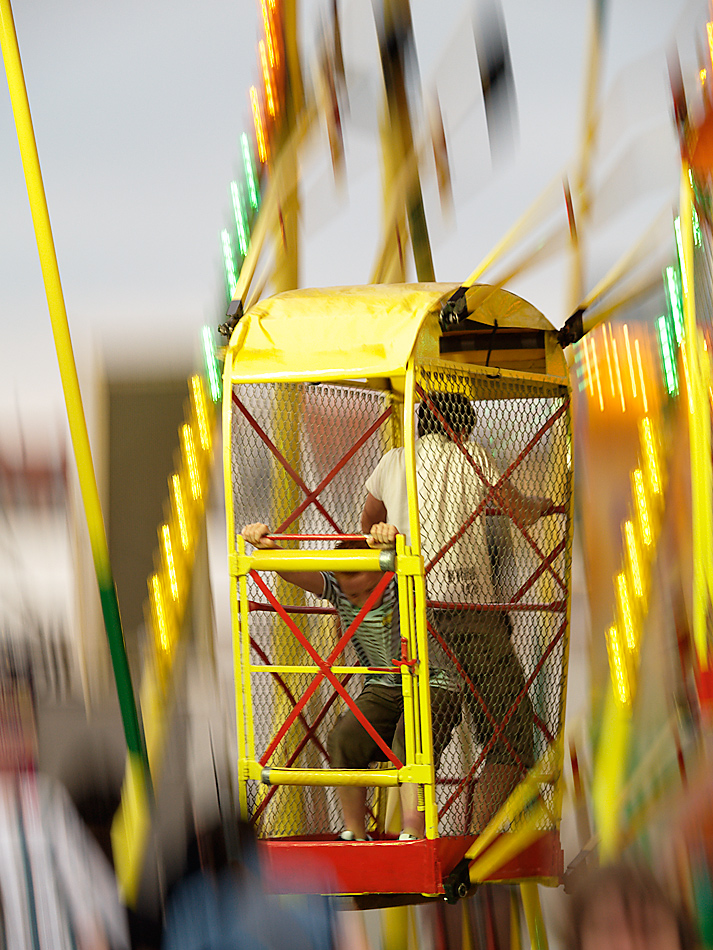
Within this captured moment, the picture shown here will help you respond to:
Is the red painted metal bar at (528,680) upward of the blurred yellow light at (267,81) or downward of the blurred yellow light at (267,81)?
downward

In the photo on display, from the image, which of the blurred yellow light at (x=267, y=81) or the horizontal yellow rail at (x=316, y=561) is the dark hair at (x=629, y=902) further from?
the blurred yellow light at (x=267, y=81)

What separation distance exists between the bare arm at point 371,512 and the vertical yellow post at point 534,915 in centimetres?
195

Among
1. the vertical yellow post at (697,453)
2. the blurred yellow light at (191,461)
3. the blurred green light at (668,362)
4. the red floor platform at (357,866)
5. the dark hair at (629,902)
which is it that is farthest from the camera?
the blurred yellow light at (191,461)

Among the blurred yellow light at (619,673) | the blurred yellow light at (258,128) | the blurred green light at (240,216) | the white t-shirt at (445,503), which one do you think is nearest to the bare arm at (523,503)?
the white t-shirt at (445,503)

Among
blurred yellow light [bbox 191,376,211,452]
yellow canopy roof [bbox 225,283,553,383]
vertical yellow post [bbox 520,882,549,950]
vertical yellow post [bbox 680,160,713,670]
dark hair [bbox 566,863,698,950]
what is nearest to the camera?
dark hair [bbox 566,863,698,950]

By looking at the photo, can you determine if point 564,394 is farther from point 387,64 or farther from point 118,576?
point 118,576

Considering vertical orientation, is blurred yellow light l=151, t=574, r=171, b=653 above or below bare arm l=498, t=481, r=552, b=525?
below

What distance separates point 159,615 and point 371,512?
79.8 inches

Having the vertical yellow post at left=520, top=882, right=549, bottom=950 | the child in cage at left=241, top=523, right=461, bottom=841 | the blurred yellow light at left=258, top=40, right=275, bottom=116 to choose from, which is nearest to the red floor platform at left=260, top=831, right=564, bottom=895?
the child in cage at left=241, top=523, right=461, bottom=841

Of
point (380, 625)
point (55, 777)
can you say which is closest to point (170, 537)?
point (380, 625)

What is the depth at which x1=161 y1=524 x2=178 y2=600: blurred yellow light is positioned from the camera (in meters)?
5.39

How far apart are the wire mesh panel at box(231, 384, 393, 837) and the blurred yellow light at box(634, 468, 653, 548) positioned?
1.17 metres

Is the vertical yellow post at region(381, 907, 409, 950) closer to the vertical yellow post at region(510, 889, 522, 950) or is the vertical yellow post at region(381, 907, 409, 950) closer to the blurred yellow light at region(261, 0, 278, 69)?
the vertical yellow post at region(510, 889, 522, 950)

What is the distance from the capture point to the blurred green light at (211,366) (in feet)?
16.0
